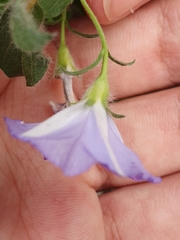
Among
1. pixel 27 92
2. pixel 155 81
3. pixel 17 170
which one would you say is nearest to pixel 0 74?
pixel 27 92

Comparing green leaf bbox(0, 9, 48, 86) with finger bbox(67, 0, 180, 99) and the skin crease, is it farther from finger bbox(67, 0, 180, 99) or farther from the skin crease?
finger bbox(67, 0, 180, 99)

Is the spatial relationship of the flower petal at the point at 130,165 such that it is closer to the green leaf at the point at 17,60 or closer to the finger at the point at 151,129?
the green leaf at the point at 17,60

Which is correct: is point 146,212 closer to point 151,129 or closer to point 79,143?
point 151,129

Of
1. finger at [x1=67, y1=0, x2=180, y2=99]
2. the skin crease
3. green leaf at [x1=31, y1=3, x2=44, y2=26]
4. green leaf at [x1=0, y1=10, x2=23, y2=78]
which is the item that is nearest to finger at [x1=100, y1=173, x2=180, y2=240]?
the skin crease

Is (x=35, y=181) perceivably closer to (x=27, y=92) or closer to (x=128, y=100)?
(x=27, y=92)

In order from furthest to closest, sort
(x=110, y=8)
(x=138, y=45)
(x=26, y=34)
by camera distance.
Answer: (x=138, y=45), (x=110, y=8), (x=26, y=34)

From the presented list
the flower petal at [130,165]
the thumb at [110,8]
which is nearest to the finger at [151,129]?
the thumb at [110,8]

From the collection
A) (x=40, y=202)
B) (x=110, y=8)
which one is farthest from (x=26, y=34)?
(x=40, y=202)
